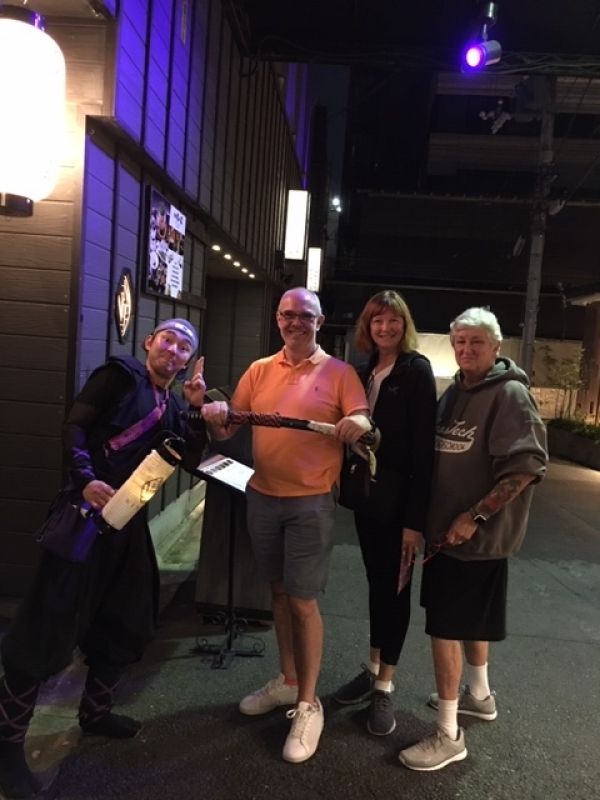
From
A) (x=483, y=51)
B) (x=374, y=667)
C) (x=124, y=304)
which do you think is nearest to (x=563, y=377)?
(x=483, y=51)

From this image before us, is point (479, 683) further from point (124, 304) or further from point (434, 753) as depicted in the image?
point (124, 304)

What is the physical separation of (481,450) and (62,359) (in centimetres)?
257

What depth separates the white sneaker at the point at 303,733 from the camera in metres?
2.70

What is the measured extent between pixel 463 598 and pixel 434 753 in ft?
2.33

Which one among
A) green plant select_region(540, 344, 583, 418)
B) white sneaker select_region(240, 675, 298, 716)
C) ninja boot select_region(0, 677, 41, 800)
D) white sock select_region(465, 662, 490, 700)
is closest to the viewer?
ninja boot select_region(0, 677, 41, 800)

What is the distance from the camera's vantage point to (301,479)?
2.75 metres

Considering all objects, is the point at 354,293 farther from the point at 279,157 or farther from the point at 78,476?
the point at 78,476

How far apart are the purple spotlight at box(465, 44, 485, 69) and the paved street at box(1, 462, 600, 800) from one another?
208 inches

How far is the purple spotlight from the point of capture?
5898 mm

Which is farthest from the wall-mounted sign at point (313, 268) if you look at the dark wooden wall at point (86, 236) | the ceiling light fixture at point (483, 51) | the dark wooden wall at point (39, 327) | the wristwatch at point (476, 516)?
the wristwatch at point (476, 516)

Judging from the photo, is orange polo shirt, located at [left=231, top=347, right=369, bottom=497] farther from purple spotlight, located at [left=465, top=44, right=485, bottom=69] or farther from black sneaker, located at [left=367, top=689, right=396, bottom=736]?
purple spotlight, located at [left=465, top=44, right=485, bottom=69]

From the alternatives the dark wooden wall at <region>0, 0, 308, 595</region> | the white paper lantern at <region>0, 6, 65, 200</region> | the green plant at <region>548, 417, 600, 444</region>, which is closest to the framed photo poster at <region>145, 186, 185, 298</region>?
the dark wooden wall at <region>0, 0, 308, 595</region>

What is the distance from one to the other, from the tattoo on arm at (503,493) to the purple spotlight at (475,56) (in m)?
5.10

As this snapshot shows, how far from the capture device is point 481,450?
269 centimetres
